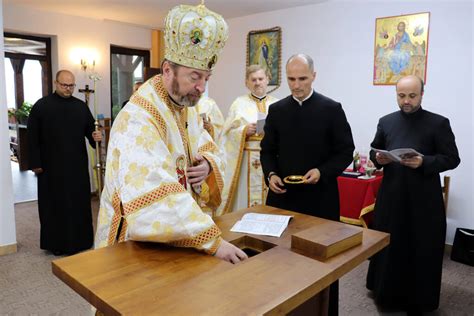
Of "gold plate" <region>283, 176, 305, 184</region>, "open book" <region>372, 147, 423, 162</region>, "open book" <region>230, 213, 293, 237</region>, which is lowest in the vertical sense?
"open book" <region>230, 213, 293, 237</region>

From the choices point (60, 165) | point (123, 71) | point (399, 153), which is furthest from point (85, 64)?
point (399, 153)

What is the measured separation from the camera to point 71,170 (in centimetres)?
402

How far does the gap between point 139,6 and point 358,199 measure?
3.87 m

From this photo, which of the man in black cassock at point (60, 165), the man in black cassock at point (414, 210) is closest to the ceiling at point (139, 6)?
the man in black cassock at point (60, 165)

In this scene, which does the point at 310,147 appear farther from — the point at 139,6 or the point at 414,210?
the point at 139,6

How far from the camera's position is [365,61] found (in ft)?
15.8

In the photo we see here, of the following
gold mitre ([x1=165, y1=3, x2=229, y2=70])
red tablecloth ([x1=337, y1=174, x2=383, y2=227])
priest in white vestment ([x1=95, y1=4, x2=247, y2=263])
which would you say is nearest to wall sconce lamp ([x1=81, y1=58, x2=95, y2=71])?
red tablecloth ([x1=337, y1=174, x2=383, y2=227])

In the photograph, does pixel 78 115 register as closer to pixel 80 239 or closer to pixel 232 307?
pixel 80 239

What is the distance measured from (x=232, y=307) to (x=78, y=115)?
3484 mm

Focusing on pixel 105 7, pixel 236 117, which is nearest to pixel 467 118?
pixel 236 117

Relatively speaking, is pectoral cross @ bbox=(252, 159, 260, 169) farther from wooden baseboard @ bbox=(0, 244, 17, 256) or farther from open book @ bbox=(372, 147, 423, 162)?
wooden baseboard @ bbox=(0, 244, 17, 256)

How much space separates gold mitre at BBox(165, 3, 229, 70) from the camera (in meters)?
1.60

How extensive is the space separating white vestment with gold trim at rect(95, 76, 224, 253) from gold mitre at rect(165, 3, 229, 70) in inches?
6.2

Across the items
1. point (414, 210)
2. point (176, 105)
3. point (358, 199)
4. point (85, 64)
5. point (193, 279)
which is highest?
point (85, 64)
